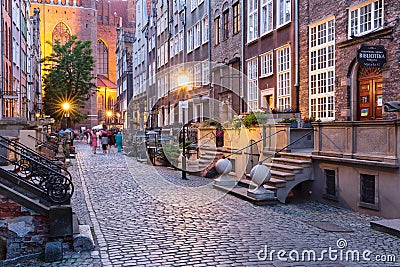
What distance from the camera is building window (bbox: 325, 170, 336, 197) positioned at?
39.8ft

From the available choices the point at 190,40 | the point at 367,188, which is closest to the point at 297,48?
the point at 367,188

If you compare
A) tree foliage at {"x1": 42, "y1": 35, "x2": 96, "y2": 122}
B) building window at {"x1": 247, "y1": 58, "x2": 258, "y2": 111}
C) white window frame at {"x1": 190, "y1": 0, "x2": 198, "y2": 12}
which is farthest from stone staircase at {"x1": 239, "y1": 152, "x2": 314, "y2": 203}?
tree foliage at {"x1": 42, "y1": 35, "x2": 96, "y2": 122}

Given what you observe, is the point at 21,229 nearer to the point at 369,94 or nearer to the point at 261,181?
the point at 261,181

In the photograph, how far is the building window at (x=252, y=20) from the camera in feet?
76.0

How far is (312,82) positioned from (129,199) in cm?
892

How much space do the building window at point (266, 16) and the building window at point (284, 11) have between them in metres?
0.82

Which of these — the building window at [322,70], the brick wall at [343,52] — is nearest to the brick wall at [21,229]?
the brick wall at [343,52]

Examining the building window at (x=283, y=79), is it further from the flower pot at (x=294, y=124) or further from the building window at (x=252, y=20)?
the flower pot at (x=294, y=124)

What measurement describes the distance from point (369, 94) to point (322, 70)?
8.66ft

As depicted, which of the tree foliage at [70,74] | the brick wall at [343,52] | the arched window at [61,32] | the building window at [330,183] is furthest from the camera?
the arched window at [61,32]

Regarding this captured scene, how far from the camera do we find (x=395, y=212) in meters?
9.90

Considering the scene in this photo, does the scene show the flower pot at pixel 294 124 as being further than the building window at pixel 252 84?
No

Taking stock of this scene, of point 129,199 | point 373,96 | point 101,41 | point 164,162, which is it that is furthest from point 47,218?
point 101,41

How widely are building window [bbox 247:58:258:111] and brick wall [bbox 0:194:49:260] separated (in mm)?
16605
